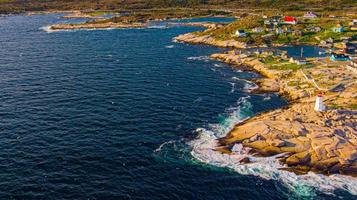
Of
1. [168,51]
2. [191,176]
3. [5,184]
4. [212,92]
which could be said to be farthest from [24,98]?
[168,51]

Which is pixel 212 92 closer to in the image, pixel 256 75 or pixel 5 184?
pixel 256 75

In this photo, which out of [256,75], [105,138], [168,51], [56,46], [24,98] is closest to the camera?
[105,138]

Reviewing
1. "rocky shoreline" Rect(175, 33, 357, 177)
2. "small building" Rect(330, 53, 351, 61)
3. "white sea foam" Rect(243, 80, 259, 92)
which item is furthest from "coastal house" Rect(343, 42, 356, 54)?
"rocky shoreline" Rect(175, 33, 357, 177)

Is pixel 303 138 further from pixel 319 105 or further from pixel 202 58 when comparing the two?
pixel 202 58

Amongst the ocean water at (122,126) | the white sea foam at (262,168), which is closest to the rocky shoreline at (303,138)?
the white sea foam at (262,168)

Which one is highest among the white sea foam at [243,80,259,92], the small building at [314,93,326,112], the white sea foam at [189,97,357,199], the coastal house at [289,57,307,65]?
the coastal house at [289,57,307,65]

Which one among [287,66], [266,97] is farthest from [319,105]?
[287,66]

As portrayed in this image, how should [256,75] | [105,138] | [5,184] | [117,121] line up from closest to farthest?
[5,184], [105,138], [117,121], [256,75]

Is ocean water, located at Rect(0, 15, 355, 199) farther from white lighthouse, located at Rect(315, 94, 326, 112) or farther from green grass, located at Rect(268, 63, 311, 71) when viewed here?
white lighthouse, located at Rect(315, 94, 326, 112)
